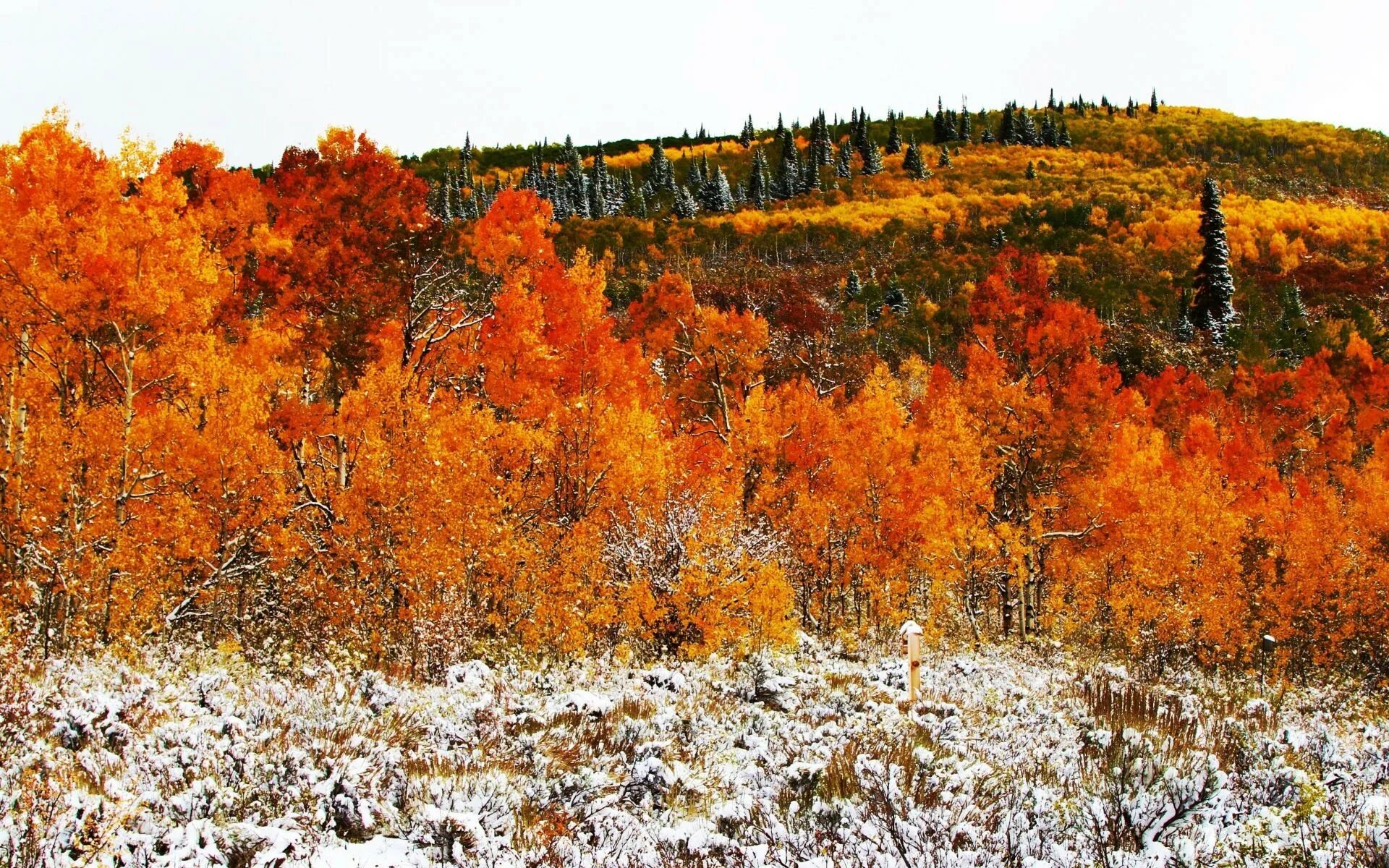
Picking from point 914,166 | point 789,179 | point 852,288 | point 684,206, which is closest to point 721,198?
point 684,206

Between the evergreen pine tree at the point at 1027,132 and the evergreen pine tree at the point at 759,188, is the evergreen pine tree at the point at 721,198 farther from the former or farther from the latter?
the evergreen pine tree at the point at 1027,132

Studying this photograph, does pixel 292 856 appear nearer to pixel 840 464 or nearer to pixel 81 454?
pixel 81 454

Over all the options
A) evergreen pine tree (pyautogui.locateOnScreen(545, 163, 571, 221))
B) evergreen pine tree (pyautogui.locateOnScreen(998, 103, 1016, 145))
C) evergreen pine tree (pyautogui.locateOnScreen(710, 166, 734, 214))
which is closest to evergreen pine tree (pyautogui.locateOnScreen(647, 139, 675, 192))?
evergreen pine tree (pyautogui.locateOnScreen(545, 163, 571, 221))

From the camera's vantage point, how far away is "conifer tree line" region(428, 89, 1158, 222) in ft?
420

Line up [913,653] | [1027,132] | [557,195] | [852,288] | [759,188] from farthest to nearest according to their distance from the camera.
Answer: [1027,132] < [557,195] < [759,188] < [852,288] < [913,653]

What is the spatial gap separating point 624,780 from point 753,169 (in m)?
144

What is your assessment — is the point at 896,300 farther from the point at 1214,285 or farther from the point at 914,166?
the point at 914,166

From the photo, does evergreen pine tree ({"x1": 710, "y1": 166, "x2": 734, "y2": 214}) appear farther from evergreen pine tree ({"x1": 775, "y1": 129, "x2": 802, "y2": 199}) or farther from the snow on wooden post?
the snow on wooden post

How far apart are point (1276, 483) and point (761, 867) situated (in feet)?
137

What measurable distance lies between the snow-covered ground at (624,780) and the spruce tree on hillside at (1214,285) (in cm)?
7440

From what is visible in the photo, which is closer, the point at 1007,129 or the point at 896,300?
the point at 896,300

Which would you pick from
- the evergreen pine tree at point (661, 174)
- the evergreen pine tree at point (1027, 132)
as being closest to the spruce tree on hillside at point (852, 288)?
the evergreen pine tree at point (661, 174)

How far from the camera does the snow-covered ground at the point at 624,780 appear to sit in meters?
4.33

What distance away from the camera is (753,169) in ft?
464
